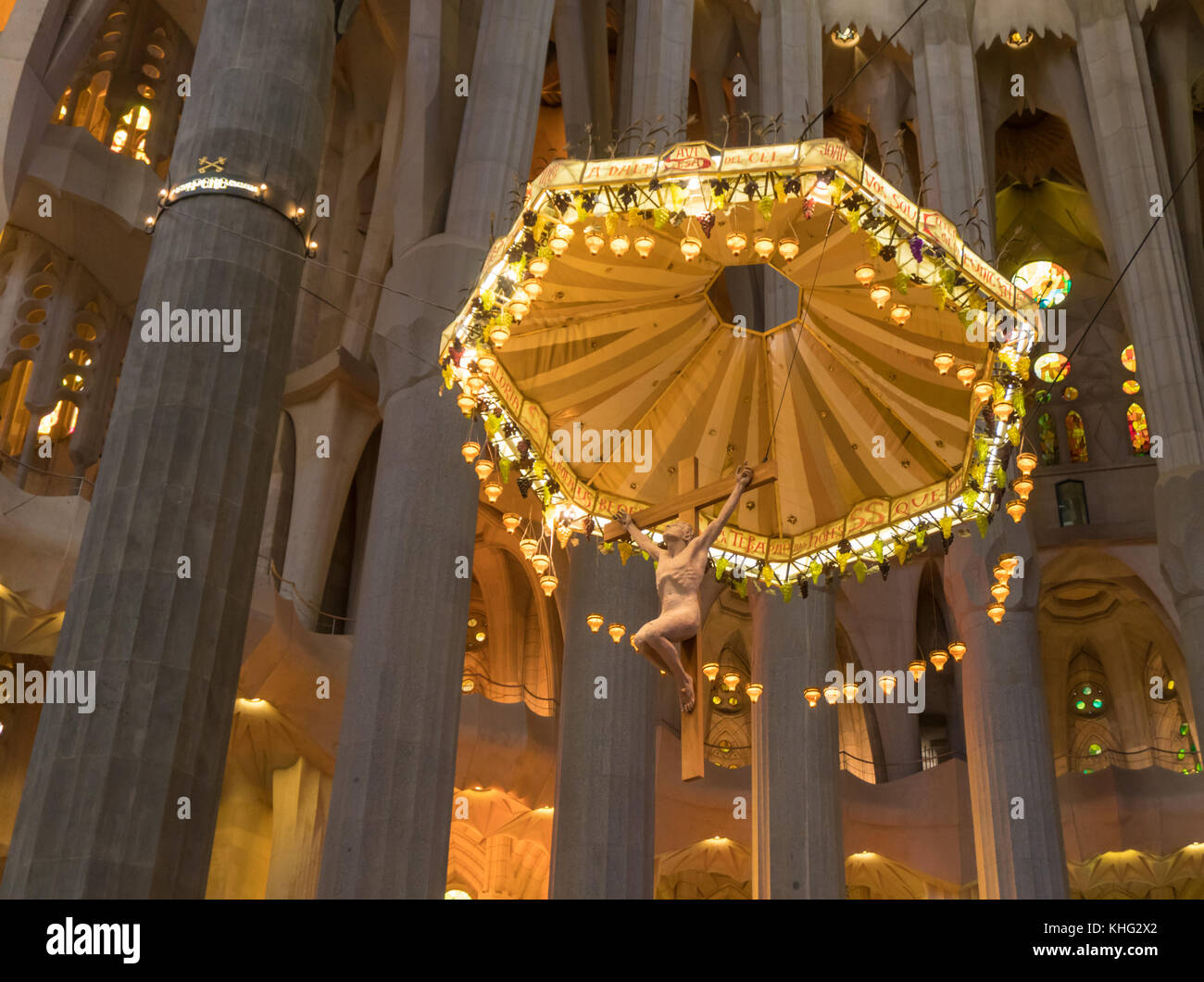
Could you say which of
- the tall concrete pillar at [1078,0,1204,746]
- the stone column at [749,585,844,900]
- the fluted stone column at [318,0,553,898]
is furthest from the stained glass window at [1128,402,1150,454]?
the fluted stone column at [318,0,553,898]

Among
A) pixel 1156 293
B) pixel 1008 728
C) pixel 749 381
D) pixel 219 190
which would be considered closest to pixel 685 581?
pixel 749 381

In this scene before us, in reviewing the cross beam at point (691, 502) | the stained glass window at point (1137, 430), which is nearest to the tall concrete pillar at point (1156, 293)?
the stained glass window at point (1137, 430)

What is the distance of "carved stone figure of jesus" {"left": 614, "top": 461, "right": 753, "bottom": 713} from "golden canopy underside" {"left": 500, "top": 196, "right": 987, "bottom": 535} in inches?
66.4

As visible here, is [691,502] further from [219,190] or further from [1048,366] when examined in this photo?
[219,190]

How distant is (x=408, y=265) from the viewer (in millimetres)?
12062

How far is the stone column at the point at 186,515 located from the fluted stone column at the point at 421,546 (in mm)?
2120

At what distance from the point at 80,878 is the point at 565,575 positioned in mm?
12373

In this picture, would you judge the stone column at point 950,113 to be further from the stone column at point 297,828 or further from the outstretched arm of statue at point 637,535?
the stone column at point 297,828

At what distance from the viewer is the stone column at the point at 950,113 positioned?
1756cm

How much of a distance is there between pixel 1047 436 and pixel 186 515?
1904cm

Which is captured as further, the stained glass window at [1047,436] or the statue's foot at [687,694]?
the stained glass window at [1047,436]

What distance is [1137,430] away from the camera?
23391 millimetres
